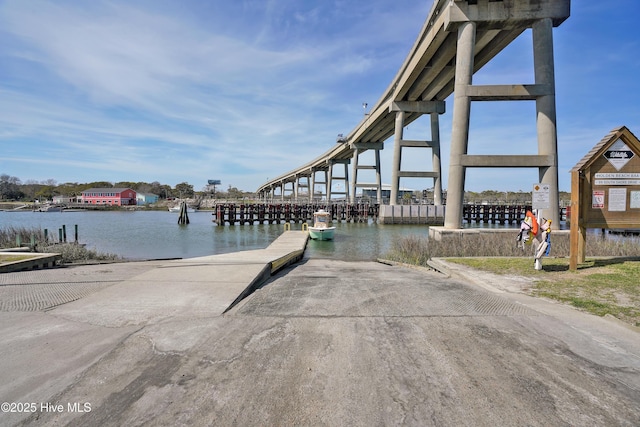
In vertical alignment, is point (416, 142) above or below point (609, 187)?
above

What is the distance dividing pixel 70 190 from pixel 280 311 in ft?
590

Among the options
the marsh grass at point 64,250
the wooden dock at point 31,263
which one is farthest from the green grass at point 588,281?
the marsh grass at point 64,250

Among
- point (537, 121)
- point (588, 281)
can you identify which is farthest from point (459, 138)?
point (588, 281)

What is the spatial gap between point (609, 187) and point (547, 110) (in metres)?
12.4

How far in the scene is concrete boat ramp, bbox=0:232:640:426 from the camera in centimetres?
266

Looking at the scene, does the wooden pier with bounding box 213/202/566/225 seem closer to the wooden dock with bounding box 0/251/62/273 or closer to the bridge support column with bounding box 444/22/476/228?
the bridge support column with bounding box 444/22/476/228

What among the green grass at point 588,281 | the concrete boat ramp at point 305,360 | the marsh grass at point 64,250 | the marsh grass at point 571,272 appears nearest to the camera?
the concrete boat ramp at point 305,360

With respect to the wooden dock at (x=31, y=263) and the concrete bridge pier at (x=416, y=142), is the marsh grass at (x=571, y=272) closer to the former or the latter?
the wooden dock at (x=31, y=263)

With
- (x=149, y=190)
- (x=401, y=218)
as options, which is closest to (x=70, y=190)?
(x=149, y=190)

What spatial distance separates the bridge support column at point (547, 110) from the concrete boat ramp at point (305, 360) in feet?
50.7

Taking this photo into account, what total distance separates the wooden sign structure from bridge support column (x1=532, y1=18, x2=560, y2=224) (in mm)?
10211

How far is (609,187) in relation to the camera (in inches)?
342

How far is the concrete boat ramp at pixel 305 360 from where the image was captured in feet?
8.71

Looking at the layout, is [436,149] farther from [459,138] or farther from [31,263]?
[31,263]
